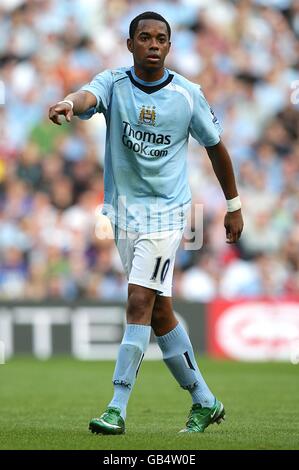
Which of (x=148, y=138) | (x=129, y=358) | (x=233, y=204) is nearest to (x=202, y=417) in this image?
(x=129, y=358)

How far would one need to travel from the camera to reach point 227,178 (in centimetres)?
661

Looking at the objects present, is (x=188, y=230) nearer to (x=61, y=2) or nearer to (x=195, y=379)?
(x=61, y=2)

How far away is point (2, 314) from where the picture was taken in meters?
15.4

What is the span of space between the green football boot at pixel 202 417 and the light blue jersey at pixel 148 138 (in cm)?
115

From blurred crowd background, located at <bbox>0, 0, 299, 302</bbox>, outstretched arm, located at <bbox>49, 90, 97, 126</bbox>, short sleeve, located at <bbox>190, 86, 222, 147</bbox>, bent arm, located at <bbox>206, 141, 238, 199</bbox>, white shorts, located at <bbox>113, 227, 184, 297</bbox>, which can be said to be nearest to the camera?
outstretched arm, located at <bbox>49, 90, 97, 126</bbox>

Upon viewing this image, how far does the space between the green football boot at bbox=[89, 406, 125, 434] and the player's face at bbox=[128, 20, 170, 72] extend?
2.02m

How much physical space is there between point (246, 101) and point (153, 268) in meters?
11.7

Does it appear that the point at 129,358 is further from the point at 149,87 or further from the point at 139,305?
the point at 149,87

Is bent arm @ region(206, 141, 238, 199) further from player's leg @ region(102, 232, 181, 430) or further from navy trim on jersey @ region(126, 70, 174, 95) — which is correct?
player's leg @ region(102, 232, 181, 430)

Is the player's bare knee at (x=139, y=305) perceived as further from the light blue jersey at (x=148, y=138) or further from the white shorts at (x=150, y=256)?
the light blue jersey at (x=148, y=138)

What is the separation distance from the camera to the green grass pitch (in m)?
5.84

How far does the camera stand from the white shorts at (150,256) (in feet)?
20.7

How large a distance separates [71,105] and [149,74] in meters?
0.72

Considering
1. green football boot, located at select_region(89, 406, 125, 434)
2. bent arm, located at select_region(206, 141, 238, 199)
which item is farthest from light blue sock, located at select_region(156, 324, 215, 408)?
bent arm, located at select_region(206, 141, 238, 199)
